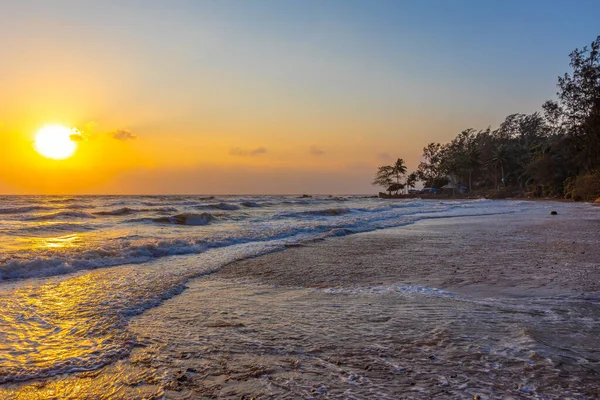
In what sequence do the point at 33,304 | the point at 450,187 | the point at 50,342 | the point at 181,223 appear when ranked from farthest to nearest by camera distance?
the point at 450,187 < the point at 181,223 < the point at 33,304 < the point at 50,342

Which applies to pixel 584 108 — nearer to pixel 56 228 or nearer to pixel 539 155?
pixel 539 155

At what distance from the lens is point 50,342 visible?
12.8ft

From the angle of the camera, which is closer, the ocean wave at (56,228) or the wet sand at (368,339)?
the wet sand at (368,339)

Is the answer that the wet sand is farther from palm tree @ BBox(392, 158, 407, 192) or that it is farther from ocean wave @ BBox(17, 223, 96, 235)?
palm tree @ BBox(392, 158, 407, 192)

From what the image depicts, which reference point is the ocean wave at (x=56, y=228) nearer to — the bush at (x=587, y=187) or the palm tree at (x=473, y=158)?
the bush at (x=587, y=187)

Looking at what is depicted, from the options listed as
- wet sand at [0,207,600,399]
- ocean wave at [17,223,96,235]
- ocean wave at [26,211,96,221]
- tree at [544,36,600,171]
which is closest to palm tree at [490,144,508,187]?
tree at [544,36,600,171]

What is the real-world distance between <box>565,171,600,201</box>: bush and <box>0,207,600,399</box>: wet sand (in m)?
43.7

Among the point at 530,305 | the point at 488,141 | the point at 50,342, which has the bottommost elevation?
the point at 530,305

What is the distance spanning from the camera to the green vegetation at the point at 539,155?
4688cm

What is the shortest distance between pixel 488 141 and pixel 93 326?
120 metres

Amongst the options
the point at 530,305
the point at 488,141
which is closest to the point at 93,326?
the point at 530,305

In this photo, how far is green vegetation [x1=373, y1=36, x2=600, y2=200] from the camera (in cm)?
4688

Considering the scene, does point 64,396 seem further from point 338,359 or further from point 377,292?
point 377,292

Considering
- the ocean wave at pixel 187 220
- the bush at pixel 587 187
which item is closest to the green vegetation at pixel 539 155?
the bush at pixel 587 187
